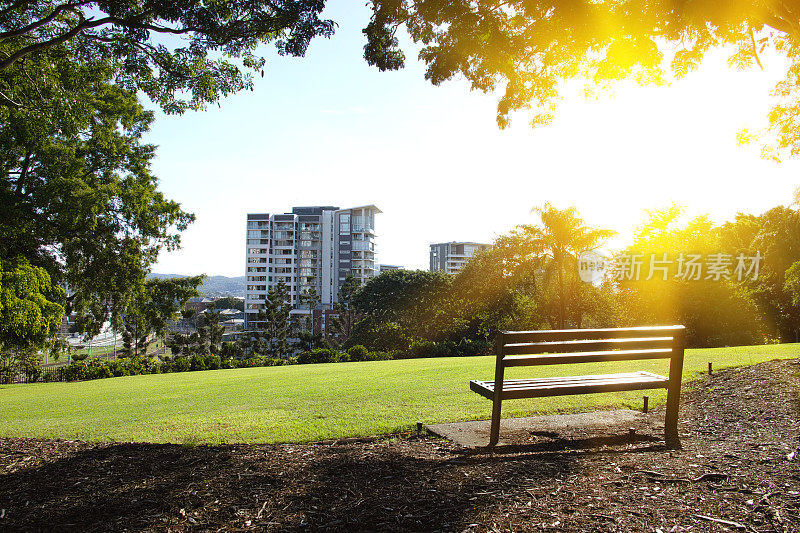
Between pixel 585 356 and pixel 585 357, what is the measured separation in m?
0.01

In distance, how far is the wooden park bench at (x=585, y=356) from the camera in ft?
13.8

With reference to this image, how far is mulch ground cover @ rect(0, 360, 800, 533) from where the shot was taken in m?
2.64

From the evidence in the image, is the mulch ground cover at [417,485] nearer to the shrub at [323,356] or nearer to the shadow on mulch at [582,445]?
the shadow on mulch at [582,445]

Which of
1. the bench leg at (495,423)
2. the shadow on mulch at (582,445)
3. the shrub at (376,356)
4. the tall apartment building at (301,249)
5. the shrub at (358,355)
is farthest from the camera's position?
the tall apartment building at (301,249)

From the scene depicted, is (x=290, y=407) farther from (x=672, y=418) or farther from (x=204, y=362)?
(x=204, y=362)

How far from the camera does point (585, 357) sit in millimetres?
4332

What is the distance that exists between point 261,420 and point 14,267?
11.0 metres

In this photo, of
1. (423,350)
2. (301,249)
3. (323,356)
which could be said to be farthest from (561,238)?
(301,249)

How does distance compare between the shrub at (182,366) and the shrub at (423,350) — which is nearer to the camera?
the shrub at (182,366)

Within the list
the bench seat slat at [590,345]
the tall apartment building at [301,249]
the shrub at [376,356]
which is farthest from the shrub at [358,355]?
the tall apartment building at [301,249]

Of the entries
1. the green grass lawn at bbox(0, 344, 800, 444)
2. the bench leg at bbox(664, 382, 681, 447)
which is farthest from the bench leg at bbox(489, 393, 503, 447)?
the bench leg at bbox(664, 382, 681, 447)

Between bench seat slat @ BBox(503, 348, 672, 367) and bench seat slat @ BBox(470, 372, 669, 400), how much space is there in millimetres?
264

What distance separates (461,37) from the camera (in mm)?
7570

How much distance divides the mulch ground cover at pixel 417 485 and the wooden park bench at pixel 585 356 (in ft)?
1.51
